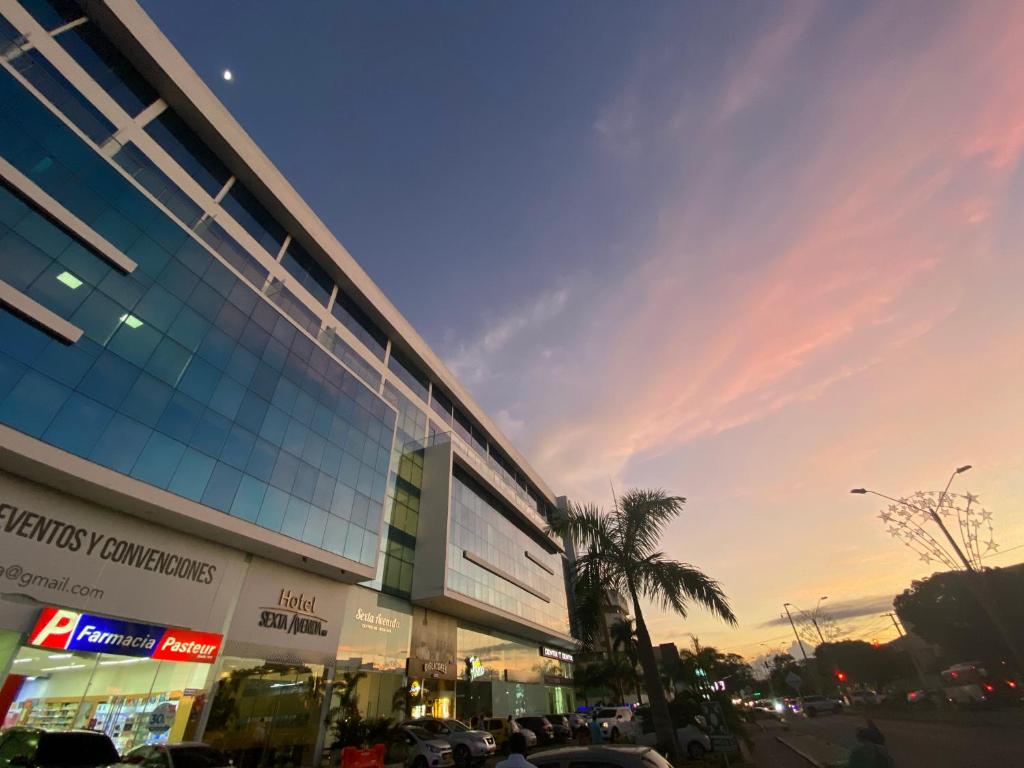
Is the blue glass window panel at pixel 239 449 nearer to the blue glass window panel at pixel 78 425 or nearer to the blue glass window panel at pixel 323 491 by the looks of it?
the blue glass window panel at pixel 323 491

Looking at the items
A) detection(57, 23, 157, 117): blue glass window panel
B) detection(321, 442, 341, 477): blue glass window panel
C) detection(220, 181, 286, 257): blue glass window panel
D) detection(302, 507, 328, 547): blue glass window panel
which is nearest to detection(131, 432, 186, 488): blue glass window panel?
detection(302, 507, 328, 547): blue glass window panel

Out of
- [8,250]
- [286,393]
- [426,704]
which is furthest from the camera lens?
[426,704]

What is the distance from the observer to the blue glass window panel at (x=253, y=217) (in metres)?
26.4

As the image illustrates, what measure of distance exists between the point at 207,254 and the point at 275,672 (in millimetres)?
17831

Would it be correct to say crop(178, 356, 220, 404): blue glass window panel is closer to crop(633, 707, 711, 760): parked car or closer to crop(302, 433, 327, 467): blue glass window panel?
crop(302, 433, 327, 467): blue glass window panel

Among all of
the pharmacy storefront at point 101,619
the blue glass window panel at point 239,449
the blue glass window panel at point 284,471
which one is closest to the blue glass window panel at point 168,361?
the blue glass window panel at point 239,449

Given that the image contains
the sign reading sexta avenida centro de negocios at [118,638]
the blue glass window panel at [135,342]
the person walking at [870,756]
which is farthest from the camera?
the blue glass window panel at [135,342]

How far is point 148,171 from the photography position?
19.3 m

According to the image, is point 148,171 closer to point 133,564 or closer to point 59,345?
point 59,345

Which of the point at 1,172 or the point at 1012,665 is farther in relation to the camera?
the point at 1012,665

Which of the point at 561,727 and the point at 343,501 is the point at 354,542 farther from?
the point at 561,727

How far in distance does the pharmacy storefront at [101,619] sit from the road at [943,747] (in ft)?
63.9

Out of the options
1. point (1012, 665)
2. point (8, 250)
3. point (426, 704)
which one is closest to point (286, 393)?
point (8, 250)

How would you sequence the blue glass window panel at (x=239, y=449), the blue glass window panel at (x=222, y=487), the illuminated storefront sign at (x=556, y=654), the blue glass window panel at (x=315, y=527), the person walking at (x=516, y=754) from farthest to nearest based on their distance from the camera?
the illuminated storefront sign at (x=556, y=654) → the blue glass window panel at (x=315, y=527) → the blue glass window panel at (x=239, y=449) → the blue glass window panel at (x=222, y=487) → the person walking at (x=516, y=754)
